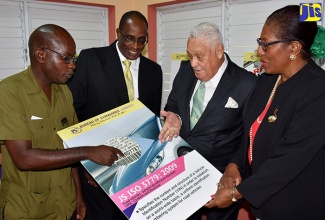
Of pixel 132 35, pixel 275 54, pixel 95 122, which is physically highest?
pixel 132 35

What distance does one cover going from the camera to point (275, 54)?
1.51 m

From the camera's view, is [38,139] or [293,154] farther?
[38,139]

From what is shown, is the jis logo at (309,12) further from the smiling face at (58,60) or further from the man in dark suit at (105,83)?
the man in dark suit at (105,83)

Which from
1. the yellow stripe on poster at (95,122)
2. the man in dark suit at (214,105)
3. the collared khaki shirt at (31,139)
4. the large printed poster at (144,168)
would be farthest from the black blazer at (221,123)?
the collared khaki shirt at (31,139)

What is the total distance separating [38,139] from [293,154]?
1294 millimetres

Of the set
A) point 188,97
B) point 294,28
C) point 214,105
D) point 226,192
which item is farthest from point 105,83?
point 294,28

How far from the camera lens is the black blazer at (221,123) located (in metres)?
2.08

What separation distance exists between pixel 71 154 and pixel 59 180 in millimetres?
265

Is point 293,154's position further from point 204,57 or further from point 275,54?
point 204,57

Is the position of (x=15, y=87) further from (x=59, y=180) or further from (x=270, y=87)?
(x=270, y=87)

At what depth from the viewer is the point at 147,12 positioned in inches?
175

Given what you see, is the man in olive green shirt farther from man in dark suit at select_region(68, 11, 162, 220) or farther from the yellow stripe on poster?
man in dark suit at select_region(68, 11, 162, 220)

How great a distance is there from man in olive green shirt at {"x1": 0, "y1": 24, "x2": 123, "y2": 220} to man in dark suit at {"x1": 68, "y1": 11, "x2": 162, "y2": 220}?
67 centimetres

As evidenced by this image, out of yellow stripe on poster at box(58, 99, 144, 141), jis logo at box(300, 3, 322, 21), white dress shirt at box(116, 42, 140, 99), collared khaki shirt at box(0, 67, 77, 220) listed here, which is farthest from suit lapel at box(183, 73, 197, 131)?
jis logo at box(300, 3, 322, 21)
